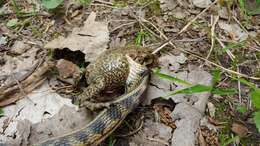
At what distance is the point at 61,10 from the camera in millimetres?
4297

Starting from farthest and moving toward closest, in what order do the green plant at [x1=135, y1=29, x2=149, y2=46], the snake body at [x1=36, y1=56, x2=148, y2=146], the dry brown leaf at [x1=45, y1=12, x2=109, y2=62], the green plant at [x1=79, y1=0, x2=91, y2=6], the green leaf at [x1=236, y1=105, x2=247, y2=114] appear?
the green plant at [x1=79, y1=0, x2=91, y2=6] < the green plant at [x1=135, y1=29, x2=149, y2=46] < the dry brown leaf at [x1=45, y1=12, x2=109, y2=62] < the green leaf at [x1=236, y1=105, x2=247, y2=114] < the snake body at [x1=36, y1=56, x2=148, y2=146]

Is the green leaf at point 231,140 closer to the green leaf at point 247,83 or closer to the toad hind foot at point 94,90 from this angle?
the green leaf at point 247,83

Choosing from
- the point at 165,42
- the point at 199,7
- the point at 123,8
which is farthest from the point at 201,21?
the point at 123,8

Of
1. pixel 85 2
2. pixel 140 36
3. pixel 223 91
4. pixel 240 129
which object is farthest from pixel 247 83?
pixel 85 2

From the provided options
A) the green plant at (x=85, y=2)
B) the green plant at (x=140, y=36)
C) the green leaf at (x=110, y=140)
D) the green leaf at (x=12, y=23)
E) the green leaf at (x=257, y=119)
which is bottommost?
the green leaf at (x=110, y=140)

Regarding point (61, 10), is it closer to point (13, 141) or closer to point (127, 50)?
point (127, 50)

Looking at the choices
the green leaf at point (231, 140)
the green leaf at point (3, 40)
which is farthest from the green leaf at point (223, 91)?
the green leaf at point (3, 40)

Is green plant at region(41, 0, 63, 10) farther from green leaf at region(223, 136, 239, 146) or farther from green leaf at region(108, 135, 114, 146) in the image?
green leaf at region(223, 136, 239, 146)

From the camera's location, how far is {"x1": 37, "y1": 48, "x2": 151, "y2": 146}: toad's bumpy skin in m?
3.08

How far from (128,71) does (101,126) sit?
53 cm

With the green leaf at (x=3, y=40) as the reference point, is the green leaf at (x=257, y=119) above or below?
below

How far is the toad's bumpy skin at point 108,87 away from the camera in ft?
10.1

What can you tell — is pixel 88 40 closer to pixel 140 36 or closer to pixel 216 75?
pixel 140 36

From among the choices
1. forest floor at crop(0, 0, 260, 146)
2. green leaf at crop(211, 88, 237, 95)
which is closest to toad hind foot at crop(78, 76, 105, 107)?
forest floor at crop(0, 0, 260, 146)
